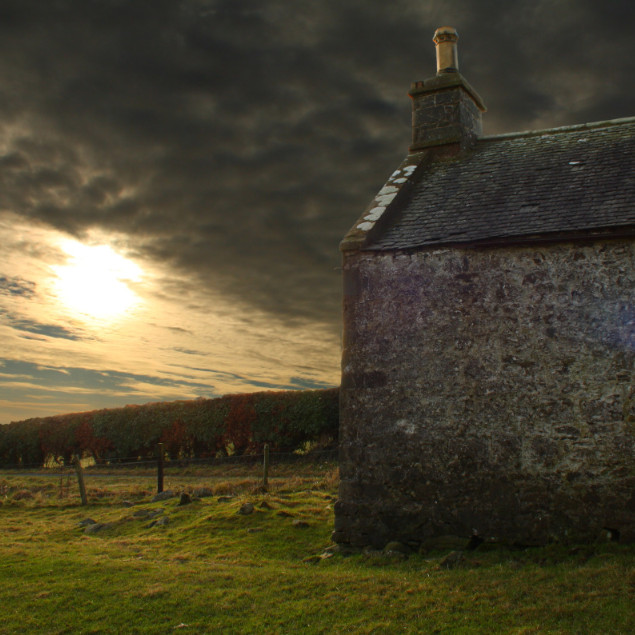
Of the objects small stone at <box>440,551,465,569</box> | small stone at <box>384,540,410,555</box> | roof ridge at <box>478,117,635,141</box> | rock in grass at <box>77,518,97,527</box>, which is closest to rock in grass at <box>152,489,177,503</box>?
rock in grass at <box>77,518,97,527</box>

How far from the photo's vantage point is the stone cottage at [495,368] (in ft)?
28.0

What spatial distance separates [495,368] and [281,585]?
470 cm

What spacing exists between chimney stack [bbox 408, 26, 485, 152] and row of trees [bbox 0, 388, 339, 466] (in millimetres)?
12825

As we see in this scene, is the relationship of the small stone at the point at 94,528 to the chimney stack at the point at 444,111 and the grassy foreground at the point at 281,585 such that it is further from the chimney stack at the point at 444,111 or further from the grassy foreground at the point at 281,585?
the chimney stack at the point at 444,111

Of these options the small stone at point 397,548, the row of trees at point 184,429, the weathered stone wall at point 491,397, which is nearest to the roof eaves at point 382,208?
the weathered stone wall at point 491,397

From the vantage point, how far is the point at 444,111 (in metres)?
13.8

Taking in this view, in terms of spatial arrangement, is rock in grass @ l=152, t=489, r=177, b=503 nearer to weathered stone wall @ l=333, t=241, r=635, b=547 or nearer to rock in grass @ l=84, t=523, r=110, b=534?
rock in grass @ l=84, t=523, r=110, b=534

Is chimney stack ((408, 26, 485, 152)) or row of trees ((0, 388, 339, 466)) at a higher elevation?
chimney stack ((408, 26, 485, 152))

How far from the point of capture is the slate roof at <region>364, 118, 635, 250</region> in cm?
945

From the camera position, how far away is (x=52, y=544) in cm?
1066

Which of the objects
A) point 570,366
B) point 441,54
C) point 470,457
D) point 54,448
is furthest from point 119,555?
point 54,448

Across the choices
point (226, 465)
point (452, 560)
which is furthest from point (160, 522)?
point (226, 465)

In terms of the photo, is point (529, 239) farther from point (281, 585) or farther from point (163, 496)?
point (163, 496)

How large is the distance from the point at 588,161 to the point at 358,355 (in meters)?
6.33
